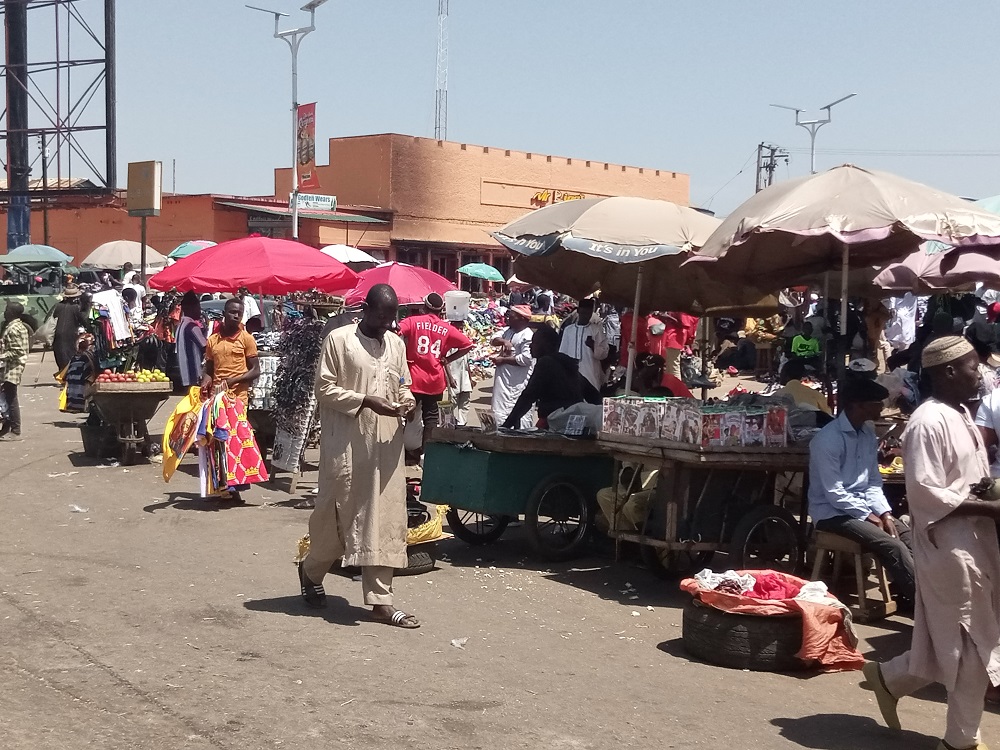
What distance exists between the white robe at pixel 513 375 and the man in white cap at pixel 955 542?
9626 millimetres

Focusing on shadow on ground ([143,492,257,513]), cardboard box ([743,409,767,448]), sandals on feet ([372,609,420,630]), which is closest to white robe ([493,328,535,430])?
shadow on ground ([143,492,257,513])

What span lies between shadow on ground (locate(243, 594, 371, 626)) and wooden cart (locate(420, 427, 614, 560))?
150 centimetres

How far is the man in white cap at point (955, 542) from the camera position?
493 cm

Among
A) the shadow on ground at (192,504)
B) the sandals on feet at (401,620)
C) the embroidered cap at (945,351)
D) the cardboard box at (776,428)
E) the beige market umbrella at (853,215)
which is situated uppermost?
the beige market umbrella at (853,215)

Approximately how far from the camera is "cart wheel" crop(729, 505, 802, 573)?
7945 mm

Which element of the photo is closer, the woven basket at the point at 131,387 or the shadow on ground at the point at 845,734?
the shadow on ground at the point at 845,734

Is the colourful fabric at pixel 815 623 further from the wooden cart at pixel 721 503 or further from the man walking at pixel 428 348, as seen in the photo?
the man walking at pixel 428 348

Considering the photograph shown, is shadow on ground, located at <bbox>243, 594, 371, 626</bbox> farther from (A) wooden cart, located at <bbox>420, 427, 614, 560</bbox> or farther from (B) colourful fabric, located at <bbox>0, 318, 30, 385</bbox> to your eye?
(B) colourful fabric, located at <bbox>0, 318, 30, 385</bbox>

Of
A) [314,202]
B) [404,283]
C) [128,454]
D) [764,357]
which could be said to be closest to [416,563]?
[128,454]

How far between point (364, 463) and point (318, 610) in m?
1.03

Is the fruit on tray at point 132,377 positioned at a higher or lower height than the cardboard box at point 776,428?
lower

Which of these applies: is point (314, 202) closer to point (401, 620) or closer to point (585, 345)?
point (585, 345)

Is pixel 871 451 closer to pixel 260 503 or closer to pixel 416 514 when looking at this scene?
pixel 416 514

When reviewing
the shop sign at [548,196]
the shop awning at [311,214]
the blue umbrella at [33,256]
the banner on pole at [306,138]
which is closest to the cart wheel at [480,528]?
the banner on pole at [306,138]
